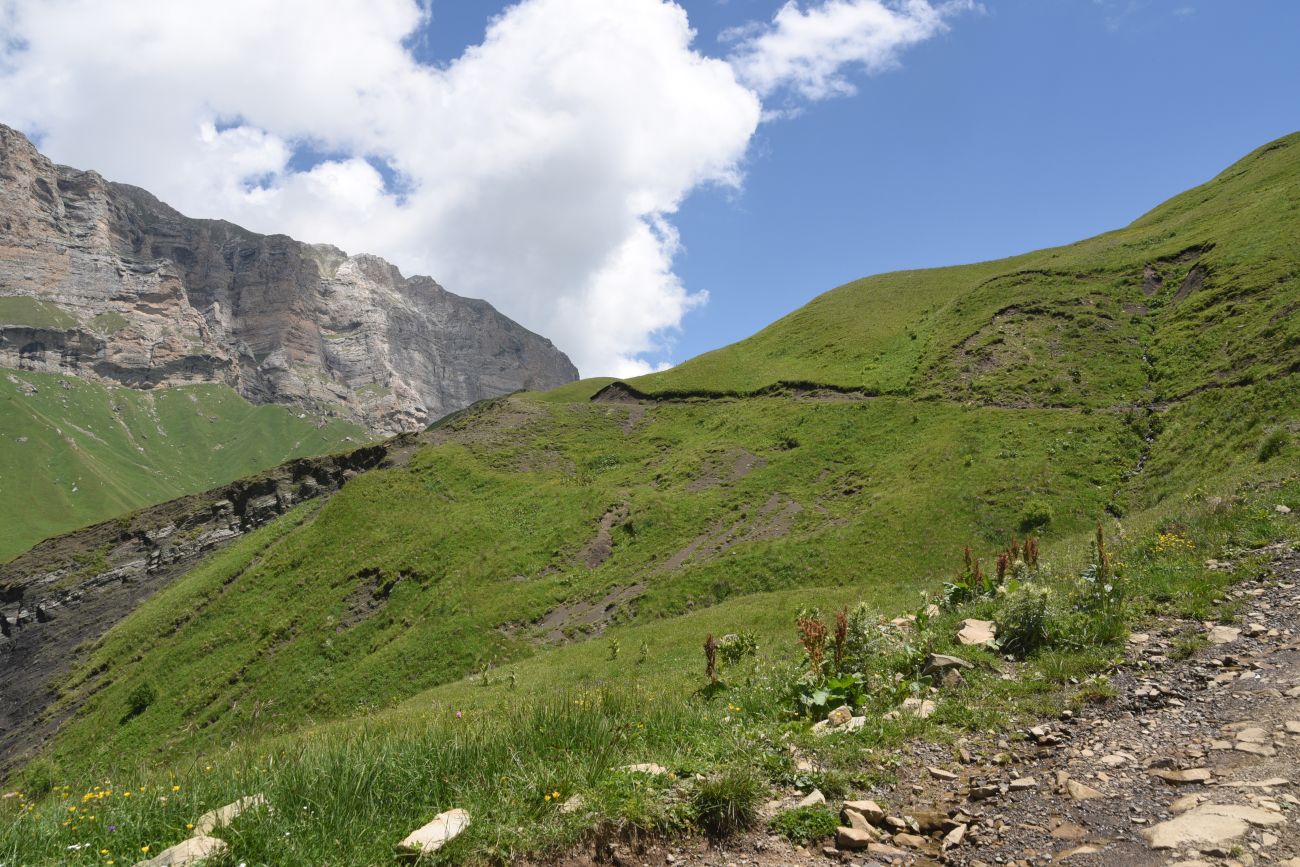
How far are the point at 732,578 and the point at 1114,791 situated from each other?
27186mm

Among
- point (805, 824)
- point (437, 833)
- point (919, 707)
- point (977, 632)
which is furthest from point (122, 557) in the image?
point (805, 824)

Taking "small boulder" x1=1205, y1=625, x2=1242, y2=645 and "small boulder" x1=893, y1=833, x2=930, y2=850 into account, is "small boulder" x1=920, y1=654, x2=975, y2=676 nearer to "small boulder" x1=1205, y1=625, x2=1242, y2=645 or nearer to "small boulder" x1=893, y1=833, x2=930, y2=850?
"small boulder" x1=1205, y1=625, x2=1242, y2=645

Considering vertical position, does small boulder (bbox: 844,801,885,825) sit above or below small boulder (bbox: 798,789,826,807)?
below

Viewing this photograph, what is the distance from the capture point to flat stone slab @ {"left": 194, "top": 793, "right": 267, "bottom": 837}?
5.78 meters

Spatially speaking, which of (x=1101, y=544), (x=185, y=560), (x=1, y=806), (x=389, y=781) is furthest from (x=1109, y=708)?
(x=185, y=560)

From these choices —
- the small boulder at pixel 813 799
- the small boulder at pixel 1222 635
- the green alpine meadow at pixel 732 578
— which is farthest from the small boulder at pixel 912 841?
the small boulder at pixel 1222 635

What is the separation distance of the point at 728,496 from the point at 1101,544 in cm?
3279

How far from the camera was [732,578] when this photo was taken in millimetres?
33250

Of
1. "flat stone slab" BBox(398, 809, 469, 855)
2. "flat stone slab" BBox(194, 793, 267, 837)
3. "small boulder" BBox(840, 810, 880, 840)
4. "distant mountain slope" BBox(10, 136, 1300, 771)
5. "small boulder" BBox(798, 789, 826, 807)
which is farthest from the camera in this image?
"distant mountain slope" BBox(10, 136, 1300, 771)

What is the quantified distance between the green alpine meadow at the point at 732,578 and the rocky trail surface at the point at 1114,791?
322mm

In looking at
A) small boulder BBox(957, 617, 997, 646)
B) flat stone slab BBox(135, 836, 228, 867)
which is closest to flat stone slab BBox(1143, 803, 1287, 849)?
small boulder BBox(957, 617, 997, 646)

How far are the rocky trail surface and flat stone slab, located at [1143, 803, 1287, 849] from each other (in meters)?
0.01

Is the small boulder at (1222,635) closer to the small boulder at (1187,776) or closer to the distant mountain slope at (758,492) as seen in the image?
the small boulder at (1187,776)

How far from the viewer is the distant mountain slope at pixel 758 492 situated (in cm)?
3088
